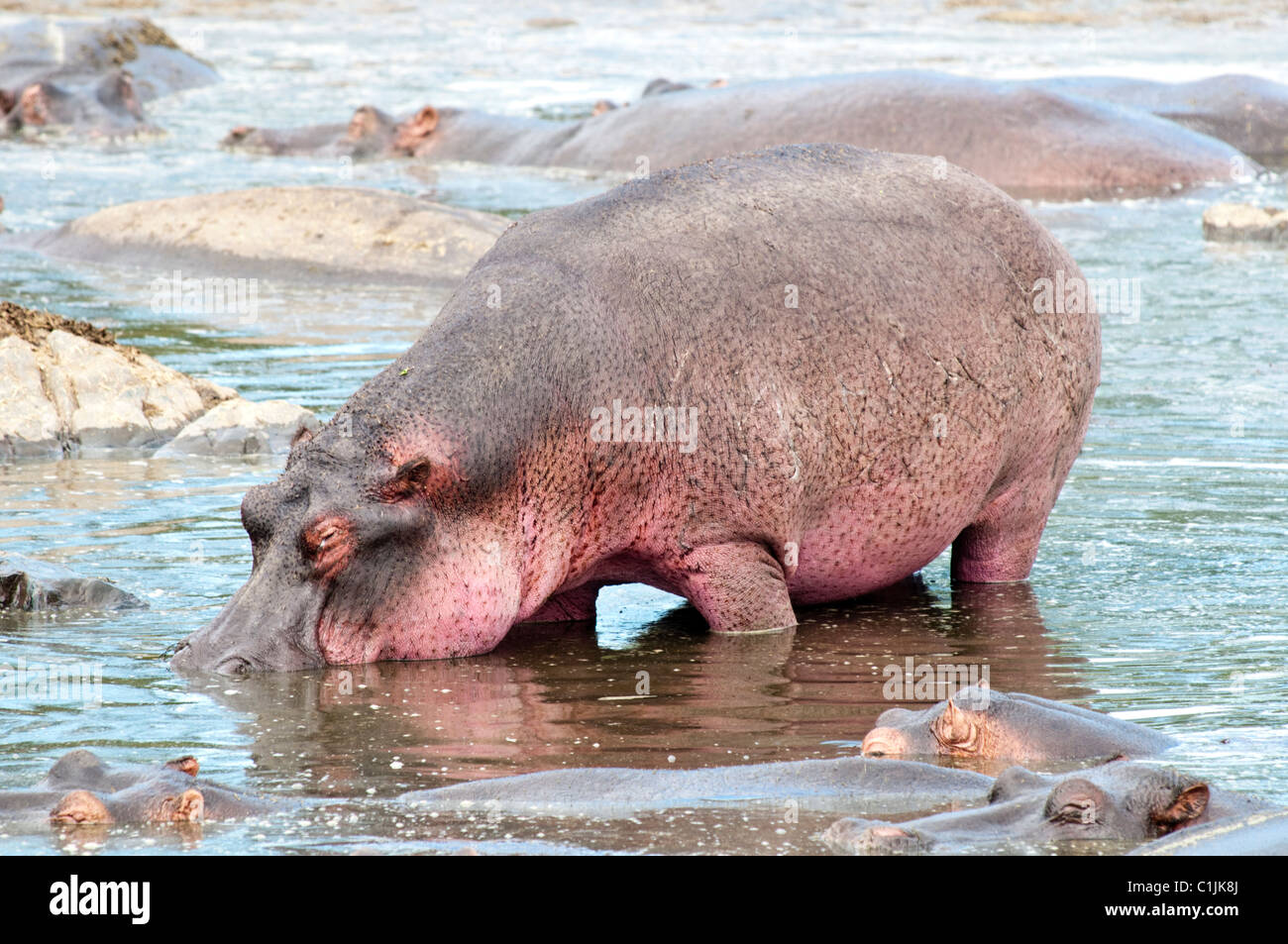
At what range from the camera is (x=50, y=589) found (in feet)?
21.5

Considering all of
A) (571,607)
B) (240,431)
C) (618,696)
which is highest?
(240,431)

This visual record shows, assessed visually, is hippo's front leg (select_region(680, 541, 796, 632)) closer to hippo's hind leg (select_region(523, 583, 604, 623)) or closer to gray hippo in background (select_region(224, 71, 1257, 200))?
hippo's hind leg (select_region(523, 583, 604, 623))

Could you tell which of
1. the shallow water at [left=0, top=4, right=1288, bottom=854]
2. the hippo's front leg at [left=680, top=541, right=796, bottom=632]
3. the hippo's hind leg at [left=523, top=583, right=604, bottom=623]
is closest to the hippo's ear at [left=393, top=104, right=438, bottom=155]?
the shallow water at [left=0, top=4, right=1288, bottom=854]

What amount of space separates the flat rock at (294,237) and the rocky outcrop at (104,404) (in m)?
3.98

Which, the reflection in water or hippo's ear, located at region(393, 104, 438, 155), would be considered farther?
hippo's ear, located at region(393, 104, 438, 155)

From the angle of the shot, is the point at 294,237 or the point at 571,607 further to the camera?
the point at 294,237

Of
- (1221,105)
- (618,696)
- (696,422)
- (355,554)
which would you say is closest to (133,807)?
(355,554)

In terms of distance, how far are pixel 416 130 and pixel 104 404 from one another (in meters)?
11.8

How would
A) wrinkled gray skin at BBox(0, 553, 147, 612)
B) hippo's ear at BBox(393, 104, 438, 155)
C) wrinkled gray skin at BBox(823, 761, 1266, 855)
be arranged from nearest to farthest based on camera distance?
wrinkled gray skin at BBox(823, 761, 1266, 855), wrinkled gray skin at BBox(0, 553, 147, 612), hippo's ear at BBox(393, 104, 438, 155)

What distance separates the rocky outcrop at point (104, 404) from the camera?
29.7ft

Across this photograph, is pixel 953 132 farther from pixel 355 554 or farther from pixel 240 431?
pixel 355 554

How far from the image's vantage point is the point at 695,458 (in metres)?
6.27

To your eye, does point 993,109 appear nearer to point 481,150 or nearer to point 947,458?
point 481,150

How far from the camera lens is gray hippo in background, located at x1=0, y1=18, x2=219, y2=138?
73.0ft
